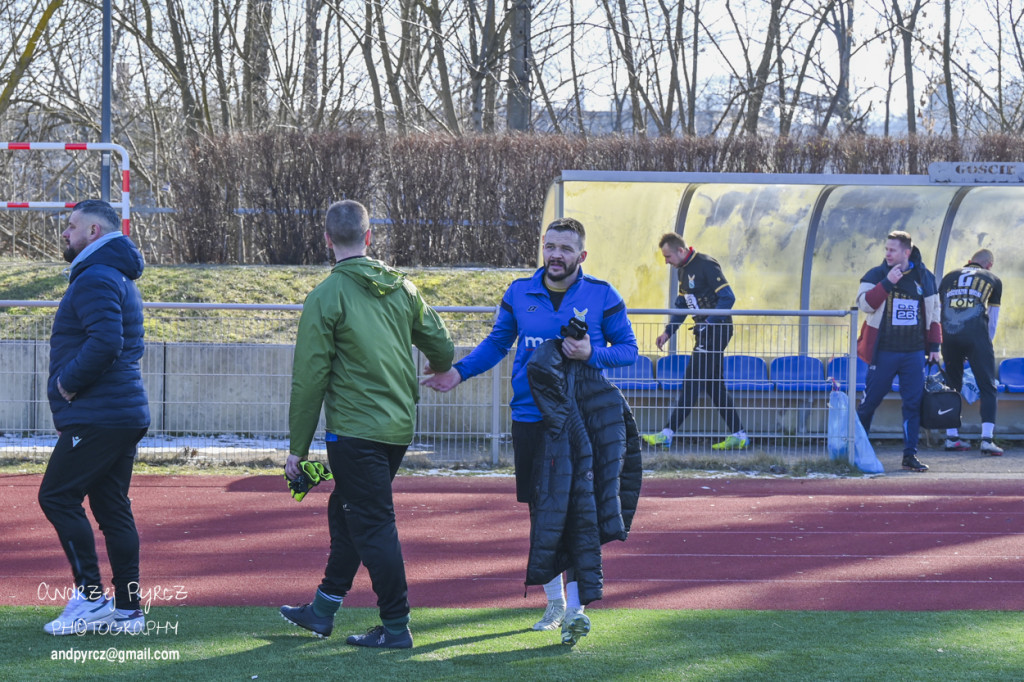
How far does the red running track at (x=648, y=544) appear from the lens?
575cm

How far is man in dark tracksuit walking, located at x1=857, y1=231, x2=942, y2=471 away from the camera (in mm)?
9594

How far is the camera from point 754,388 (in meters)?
9.79

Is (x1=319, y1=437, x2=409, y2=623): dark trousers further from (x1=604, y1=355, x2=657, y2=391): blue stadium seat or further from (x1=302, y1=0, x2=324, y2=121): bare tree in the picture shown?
(x1=302, y1=0, x2=324, y2=121): bare tree

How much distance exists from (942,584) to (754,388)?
3.82m

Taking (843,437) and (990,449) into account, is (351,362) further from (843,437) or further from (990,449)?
(990,449)

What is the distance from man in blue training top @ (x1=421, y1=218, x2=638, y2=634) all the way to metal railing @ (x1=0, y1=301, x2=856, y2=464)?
14.6 ft

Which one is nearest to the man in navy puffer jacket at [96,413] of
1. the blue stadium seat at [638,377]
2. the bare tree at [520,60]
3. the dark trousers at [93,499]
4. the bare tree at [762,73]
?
the dark trousers at [93,499]

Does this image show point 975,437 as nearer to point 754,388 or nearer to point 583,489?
point 754,388

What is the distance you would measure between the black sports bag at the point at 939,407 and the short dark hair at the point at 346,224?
674 cm

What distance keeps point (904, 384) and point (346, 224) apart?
6.59 metres

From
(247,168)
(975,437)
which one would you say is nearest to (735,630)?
(975,437)

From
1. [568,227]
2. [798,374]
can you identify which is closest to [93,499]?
[568,227]

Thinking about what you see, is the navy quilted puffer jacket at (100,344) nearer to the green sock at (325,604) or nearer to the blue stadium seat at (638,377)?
the green sock at (325,604)

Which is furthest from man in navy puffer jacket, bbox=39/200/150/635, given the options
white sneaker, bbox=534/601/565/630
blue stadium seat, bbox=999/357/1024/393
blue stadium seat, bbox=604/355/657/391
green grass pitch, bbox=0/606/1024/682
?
blue stadium seat, bbox=999/357/1024/393
